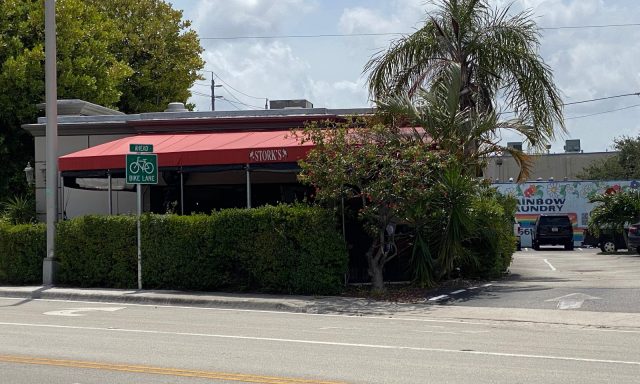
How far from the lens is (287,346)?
11422mm

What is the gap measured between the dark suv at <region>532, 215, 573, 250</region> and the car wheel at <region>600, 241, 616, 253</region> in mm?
4636

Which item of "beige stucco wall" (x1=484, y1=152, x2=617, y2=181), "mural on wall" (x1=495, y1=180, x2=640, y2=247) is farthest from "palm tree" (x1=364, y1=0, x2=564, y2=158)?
"beige stucco wall" (x1=484, y1=152, x2=617, y2=181)

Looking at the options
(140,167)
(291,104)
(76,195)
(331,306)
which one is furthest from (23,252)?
(291,104)

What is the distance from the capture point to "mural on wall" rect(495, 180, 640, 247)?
4438 centimetres

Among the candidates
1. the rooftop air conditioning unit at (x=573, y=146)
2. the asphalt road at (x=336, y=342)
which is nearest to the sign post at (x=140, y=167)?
the asphalt road at (x=336, y=342)

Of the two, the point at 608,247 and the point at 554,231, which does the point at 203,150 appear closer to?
the point at 608,247

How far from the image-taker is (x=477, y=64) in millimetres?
21672

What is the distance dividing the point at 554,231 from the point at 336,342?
3183 cm

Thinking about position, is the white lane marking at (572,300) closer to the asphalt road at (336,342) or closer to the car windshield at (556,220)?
the asphalt road at (336,342)

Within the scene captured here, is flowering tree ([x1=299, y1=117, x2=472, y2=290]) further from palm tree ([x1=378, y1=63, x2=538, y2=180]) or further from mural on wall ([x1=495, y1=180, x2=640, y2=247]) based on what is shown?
mural on wall ([x1=495, y1=180, x2=640, y2=247])

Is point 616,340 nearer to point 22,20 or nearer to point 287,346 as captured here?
point 287,346

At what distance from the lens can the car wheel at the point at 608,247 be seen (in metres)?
36.3

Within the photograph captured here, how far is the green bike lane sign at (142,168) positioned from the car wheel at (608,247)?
23669 mm

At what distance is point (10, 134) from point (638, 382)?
2489 centimetres
